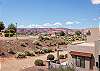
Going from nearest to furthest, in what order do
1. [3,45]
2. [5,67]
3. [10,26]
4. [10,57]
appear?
[5,67] < [10,57] < [3,45] < [10,26]

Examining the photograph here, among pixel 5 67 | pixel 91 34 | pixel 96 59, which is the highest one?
pixel 91 34

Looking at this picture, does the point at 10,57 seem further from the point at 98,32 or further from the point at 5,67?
the point at 98,32

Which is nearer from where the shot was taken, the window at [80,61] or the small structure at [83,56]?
the small structure at [83,56]

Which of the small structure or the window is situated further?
the window

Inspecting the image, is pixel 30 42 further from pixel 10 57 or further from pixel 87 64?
pixel 87 64

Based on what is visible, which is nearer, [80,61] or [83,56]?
[83,56]

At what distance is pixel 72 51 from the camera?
2602cm

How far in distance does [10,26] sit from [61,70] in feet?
259

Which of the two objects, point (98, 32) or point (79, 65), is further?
point (98, 32)

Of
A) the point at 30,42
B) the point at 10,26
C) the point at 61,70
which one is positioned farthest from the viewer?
the point at 10,26

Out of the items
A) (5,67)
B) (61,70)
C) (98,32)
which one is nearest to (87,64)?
(61,70)

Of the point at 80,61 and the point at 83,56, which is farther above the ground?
the point at 83,56

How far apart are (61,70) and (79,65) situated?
210 inches

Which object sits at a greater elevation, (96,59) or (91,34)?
(91,34)
